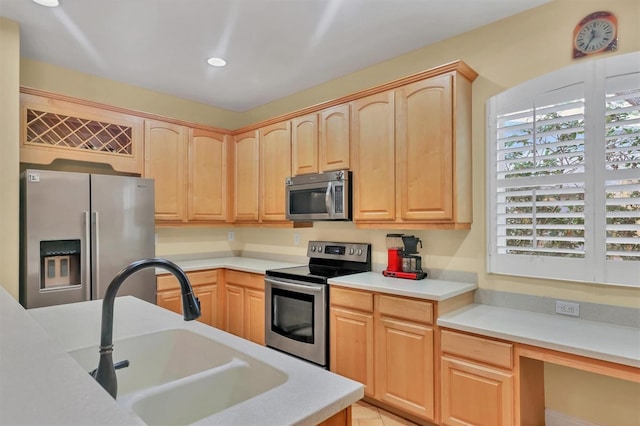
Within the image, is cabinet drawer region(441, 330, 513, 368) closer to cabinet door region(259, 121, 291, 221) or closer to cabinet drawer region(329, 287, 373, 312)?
cabinet drawer region(329, 287, 373, 312)

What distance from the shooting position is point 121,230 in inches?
119

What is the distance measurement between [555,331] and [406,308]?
0.82m

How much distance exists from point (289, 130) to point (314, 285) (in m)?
1.60

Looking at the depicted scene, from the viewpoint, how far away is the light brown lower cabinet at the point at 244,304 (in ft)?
11.4

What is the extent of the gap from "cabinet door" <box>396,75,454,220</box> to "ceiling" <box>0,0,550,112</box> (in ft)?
1.58

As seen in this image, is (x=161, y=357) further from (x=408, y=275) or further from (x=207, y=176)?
(x=207, y=176)

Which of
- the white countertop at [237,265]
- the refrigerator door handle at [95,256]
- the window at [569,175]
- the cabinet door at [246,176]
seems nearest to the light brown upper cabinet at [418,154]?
the window at [569,175]

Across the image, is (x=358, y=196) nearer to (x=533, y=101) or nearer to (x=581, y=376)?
(x=533, y=101)

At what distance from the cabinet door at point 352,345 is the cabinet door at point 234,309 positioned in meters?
1.24

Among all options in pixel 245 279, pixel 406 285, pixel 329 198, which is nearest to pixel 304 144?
A: pixel 329 198

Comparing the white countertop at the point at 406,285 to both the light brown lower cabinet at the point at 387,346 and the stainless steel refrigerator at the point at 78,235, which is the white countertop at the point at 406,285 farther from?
the stainless steel refrigerator at the point at 78,235

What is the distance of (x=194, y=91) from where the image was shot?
395 cm

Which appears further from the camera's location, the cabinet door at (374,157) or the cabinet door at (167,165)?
the cabinet door at (167,165)

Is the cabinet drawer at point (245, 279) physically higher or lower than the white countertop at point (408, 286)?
lower
